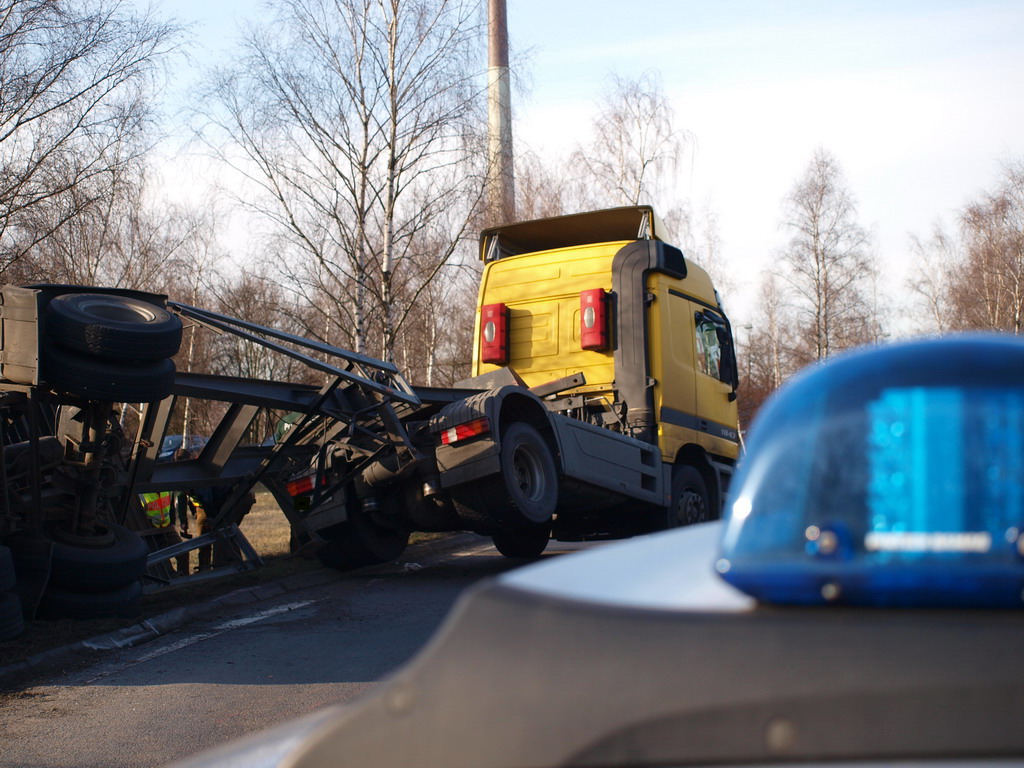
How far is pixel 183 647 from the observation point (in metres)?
6.62

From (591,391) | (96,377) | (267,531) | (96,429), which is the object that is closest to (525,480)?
(591,391)

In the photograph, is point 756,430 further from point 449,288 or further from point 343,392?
point 449,288

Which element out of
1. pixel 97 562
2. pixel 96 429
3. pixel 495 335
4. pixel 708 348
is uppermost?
pixel 495 335

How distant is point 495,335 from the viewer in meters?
11.4

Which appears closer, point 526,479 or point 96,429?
point 96,429

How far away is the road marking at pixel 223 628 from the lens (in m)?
6.45

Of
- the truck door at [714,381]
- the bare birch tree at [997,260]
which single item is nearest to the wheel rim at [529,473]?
the truck door at [714,381]

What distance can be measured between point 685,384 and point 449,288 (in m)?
19.4

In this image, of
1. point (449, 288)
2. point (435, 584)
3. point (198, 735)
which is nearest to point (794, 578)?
point (198, 735)

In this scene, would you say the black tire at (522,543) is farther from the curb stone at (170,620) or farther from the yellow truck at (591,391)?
the curb stone at (170,620)

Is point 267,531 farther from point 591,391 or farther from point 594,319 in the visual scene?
point 594,319

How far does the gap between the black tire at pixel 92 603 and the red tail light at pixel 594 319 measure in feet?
17.2

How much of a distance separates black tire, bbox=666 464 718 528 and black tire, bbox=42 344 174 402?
5892mm

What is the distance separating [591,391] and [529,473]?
2.17 meters
